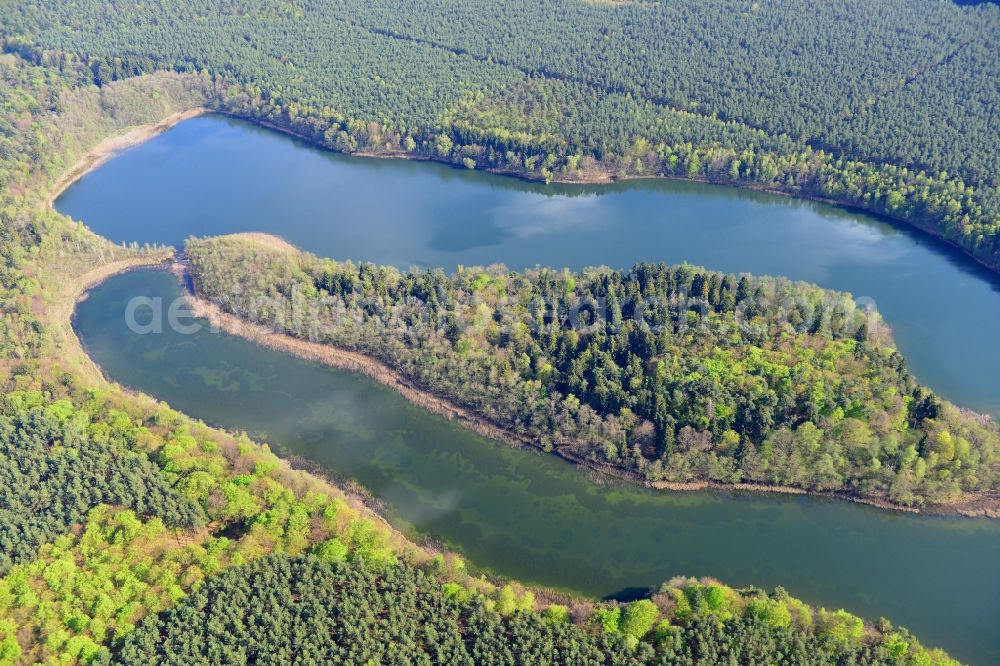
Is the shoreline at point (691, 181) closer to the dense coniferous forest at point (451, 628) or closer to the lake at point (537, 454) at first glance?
the lake at point (537, 454)

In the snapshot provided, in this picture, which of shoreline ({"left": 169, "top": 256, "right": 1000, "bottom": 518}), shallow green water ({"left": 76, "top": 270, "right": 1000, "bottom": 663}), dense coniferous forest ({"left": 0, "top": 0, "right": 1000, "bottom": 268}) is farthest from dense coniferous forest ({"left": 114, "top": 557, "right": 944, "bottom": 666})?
dense coniferous forest ({"left": 0, "top": 0, "right": 1000, "bottom": 268})

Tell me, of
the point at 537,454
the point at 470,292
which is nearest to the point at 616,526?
the point at 537,454

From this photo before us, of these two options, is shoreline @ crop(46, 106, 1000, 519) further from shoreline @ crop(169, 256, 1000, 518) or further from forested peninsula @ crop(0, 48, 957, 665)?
forested peninsula @ crop(0, 48, 957, 665)

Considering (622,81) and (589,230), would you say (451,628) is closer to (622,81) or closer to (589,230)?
(589,230)

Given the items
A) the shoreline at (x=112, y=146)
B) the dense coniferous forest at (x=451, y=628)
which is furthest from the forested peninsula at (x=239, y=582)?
the shoreline at (x=112, y=146)

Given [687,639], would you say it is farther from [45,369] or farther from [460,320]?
[45,369]

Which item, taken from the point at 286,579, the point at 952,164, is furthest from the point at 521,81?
the point at 286,579

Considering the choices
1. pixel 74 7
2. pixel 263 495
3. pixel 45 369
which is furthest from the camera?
pixel 74 7
